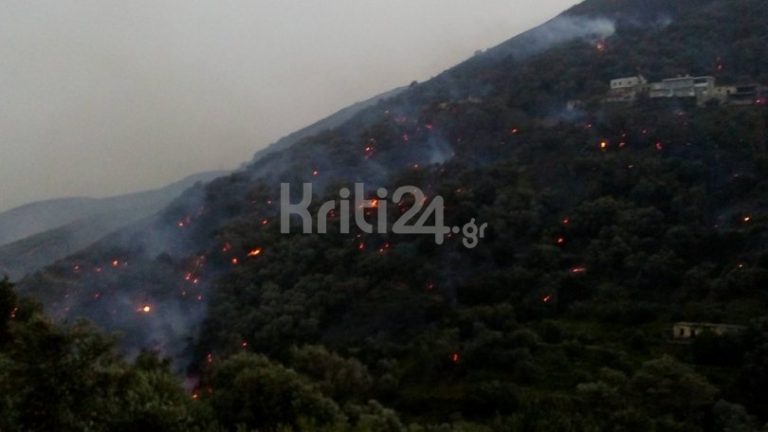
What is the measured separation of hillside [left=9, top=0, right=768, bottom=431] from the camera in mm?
15516

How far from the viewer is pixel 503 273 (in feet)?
80.0

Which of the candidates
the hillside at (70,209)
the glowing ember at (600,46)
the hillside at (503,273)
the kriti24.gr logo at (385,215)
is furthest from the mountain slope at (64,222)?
the glowing ember at (600,46)

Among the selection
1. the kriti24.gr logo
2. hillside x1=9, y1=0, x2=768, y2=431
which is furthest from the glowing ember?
the kriti24.gr logo

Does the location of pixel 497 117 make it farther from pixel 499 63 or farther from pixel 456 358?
pixel 456 358

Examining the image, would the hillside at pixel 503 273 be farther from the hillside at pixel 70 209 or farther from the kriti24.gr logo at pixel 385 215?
the hillside at pixel 70 209

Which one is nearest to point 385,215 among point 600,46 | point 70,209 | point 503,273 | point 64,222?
point 503,273

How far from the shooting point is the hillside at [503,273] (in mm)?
15516

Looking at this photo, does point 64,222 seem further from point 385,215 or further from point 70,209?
point 385,215

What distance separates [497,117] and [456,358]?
18.5 meters

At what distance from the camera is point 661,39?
141ft

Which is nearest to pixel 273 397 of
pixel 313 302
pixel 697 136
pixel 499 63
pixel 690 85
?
pixel 313 302

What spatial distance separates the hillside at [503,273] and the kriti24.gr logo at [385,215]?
13.2 inches

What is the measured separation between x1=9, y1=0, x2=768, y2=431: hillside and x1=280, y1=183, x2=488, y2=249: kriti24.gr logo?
0.34 meters

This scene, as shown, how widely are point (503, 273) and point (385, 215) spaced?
6.67 m
